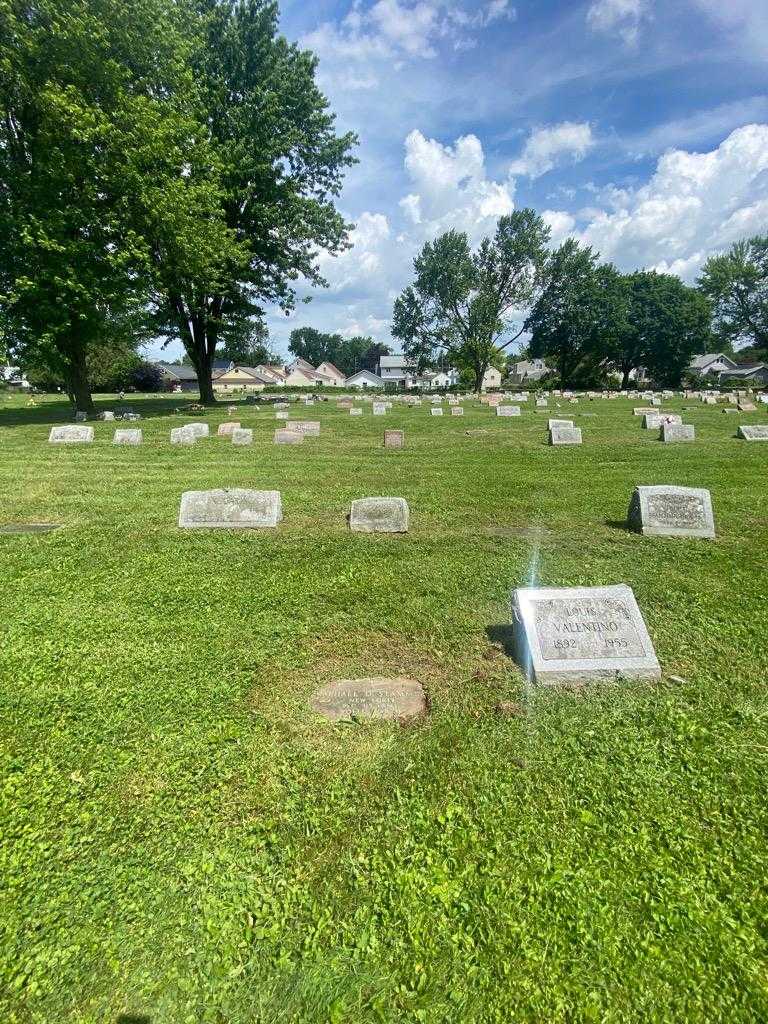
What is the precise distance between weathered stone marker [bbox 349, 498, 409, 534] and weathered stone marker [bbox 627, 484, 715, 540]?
11.3 ft

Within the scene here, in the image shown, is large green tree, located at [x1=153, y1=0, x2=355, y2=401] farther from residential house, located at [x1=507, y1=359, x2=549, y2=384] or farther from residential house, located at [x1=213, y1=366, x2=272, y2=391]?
residential house, located at [x1=507, y1=359, x2=549, y2=384]

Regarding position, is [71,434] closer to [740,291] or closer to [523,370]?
[740,291]

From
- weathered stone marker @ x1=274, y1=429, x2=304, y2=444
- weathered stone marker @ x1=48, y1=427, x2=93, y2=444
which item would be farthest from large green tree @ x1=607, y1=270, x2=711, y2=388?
weathered stone marker @ x1=48, y1=427, x2=93, y2=444

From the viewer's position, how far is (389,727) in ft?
11.4

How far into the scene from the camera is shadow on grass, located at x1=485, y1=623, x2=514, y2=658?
14.3 feet

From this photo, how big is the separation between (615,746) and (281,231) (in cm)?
3316

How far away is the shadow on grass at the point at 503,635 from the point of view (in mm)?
4355

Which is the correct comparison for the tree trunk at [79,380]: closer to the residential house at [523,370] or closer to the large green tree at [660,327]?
the large green tree at [660,327]

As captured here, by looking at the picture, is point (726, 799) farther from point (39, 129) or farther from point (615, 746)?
point (39, 129)

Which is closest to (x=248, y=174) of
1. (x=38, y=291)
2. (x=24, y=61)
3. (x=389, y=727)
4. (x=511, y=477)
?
(x=24, y=61)

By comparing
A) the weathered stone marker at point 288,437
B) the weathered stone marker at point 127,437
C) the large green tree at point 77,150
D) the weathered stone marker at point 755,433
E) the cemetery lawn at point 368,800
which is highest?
the large green tree at point 77,150

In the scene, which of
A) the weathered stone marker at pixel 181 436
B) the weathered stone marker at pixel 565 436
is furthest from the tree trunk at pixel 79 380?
the weathered stone marker at pixel 565 436

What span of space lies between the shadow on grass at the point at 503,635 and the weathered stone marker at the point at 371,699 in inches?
36.9

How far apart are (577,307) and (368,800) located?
228 feet
